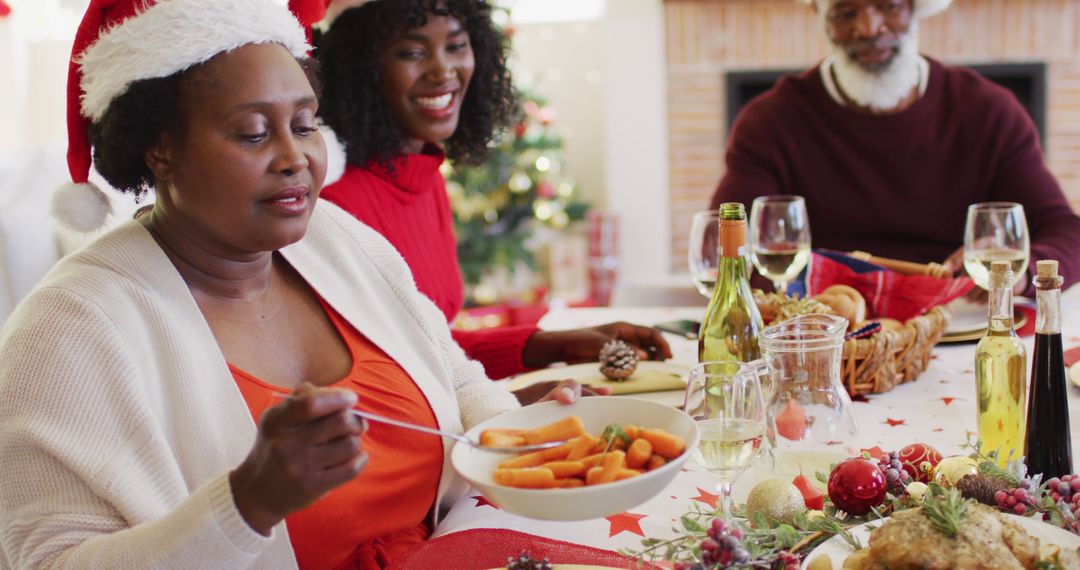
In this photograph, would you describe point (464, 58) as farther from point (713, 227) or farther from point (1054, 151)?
point (1054, 151)

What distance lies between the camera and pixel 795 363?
1.03 metres

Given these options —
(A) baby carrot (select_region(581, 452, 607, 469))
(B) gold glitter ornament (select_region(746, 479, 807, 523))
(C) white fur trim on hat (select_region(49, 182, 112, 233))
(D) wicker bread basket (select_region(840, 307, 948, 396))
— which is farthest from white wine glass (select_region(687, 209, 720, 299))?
(C) white fur trim on hat (select_region(49, 182, 112, 233))

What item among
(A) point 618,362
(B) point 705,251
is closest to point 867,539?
(A) point 618,362

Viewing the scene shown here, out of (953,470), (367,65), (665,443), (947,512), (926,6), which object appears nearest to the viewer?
(947,512)

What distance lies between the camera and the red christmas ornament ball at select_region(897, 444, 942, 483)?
95 cm

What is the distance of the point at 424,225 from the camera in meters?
1.92

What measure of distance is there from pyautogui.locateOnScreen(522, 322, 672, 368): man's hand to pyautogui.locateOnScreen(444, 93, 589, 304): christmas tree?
2.75 m

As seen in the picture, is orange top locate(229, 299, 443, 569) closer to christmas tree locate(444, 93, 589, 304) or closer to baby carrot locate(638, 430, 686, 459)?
baby carrot locate(638, 430, 686, 459)

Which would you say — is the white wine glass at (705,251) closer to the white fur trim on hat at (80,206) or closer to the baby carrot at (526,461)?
the baby carrot at (526,461)

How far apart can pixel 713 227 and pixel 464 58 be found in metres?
0.67

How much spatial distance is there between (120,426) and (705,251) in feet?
2.98

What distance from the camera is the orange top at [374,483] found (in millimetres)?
1044

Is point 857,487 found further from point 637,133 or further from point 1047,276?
point 637,133

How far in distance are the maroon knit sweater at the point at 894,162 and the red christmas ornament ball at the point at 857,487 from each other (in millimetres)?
1457
